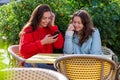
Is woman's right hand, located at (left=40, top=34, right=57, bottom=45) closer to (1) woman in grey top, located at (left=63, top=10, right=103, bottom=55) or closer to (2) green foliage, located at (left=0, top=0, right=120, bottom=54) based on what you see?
(1) woman in grey top, located at (left=63, top=10, right=103, bottom=55)

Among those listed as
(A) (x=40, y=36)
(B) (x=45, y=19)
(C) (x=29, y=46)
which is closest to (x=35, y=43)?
(C) (x=29, y=46)

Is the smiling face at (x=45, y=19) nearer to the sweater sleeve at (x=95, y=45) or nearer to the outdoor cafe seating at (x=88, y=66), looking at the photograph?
the sweater sleeve at (x=95, y=45)

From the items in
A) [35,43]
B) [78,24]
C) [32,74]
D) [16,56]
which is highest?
[32,74]

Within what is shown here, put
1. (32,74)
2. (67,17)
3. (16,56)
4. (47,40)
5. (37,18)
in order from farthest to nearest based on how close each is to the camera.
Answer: (67,17), (37,18), (47,40), (16,56), (32,74)

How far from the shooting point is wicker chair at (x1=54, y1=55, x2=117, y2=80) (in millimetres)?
3264

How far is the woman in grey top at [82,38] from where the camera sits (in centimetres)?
433

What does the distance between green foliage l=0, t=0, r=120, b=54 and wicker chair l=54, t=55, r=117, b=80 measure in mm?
1809

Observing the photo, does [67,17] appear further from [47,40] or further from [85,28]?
[47,40]

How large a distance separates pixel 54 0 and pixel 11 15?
2.39 ft

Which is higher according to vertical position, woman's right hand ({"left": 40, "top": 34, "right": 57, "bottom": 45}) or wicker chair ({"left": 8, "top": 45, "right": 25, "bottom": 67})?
woman's right hand ({"left": 40, "top": 34, "right": 57, "bottom": 45})

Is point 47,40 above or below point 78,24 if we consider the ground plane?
below

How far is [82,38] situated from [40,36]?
0.53 meters

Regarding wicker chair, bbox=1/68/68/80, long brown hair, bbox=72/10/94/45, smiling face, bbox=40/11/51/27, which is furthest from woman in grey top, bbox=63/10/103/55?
wicker chair, bbox=1/68/68/80

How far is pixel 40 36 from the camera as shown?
4.45 m
